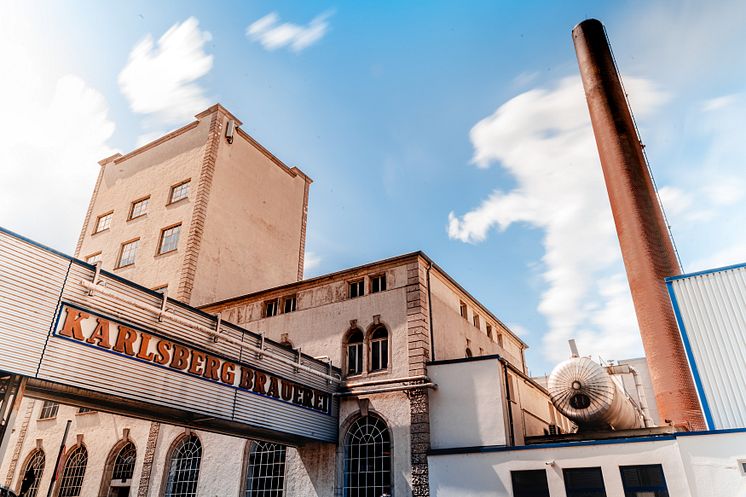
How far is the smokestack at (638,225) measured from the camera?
758 inches

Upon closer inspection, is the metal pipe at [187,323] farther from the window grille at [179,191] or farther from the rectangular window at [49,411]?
the rectangular window at [49,411]

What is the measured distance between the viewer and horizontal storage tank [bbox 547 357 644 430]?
19.7 meters

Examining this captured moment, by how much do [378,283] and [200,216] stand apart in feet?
39.8

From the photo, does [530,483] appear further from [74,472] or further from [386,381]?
[74,472]

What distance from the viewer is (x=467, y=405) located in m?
17.7

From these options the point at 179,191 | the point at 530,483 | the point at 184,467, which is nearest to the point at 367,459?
the point at 530,483

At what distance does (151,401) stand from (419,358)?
9965mm

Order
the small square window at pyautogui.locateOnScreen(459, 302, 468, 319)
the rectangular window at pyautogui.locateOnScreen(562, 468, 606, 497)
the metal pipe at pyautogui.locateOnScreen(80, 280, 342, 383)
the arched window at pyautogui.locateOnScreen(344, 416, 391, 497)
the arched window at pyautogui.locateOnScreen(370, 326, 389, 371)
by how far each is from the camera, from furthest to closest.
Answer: the small square window at pyautogui.locateOnScreen(459, 302, 468, 319) → the arched window at pyautogui.locateOnScreen(370, 326, 389, 371) → the arched window at pyautogui.locateOnScreen(344, 416, 391, 497) → the rectangular window at pyautogui.locateOnScreen(562, 468, 606, 497) → the metal pipe at pyautogui.locateOnScreen(80, 280, 342, 383)

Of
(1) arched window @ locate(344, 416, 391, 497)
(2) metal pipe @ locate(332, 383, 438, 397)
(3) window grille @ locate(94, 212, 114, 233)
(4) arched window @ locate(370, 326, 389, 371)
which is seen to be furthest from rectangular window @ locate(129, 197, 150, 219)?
(1) arched window @ locate(344, 416, 391, 497)

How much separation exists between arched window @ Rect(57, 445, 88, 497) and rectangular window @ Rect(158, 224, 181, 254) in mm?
10973

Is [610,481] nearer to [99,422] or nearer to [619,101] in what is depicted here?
[619,101]

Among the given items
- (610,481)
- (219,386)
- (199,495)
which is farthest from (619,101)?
(199,495)

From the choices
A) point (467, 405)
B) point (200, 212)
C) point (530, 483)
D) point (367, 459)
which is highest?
point (200, 212)

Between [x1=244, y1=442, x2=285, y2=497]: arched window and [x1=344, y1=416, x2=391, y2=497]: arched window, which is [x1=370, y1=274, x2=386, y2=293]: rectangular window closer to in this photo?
[x1=344, y1=416, x2=391, y2=497]: arched window
